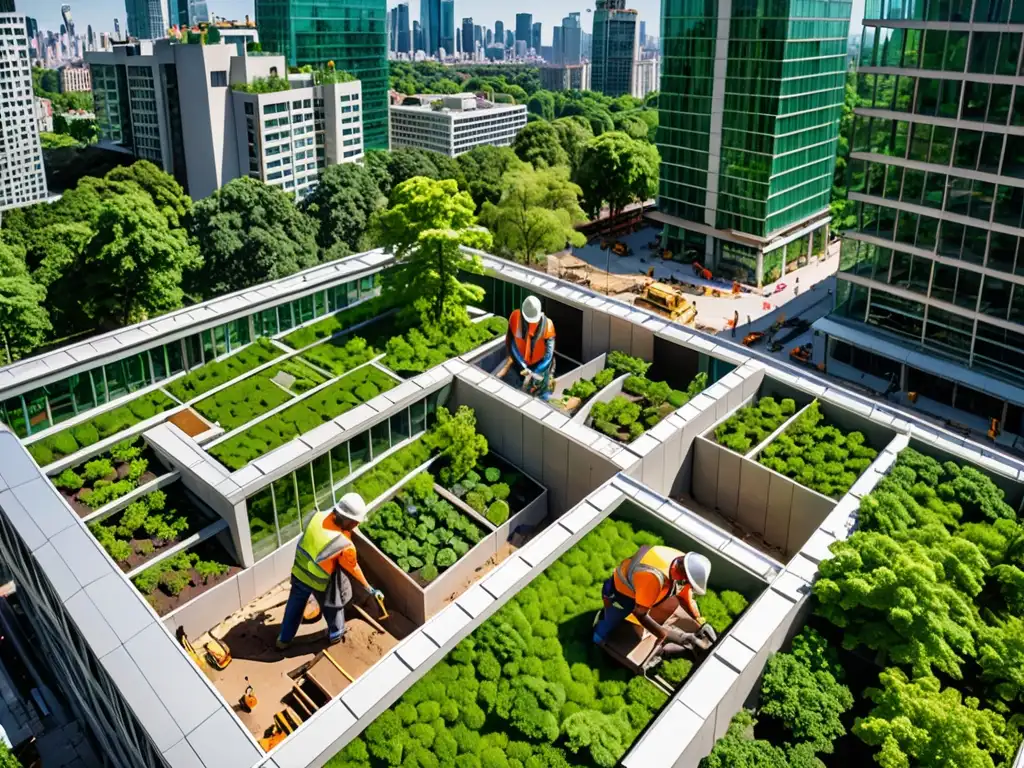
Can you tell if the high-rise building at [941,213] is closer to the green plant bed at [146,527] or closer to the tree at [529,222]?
the tree at [529,222]

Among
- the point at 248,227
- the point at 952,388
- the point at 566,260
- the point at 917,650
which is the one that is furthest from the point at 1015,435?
the point at 248,227

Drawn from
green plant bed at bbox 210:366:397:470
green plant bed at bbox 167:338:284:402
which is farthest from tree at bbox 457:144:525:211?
green plant bed at bbox 210:366:397:470

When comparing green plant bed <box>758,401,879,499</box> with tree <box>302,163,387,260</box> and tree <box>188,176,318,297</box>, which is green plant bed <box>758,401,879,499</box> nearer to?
tree <box>188,176,318,297</box>

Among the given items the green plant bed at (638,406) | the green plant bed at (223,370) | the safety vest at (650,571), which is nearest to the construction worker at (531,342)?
the green plant bed at (638,406)

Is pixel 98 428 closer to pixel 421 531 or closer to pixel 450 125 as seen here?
pixel 421 531

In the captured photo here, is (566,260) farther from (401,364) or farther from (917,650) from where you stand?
(917,650)

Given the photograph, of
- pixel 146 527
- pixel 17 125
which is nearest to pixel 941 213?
pixel 146 527
